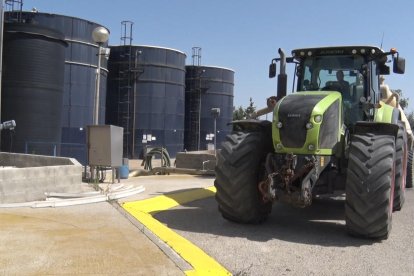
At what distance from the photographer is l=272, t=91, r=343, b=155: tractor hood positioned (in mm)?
7344

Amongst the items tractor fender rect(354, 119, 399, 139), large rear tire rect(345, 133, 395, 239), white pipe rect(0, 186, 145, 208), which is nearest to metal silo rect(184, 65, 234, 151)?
white pipe rect(0, 186, 145, 208)

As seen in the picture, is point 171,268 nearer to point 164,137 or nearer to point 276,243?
point 276,243

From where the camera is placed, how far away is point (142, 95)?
3559 centimetres

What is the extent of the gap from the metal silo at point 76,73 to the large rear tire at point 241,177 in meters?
19.8

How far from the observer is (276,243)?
702 cm

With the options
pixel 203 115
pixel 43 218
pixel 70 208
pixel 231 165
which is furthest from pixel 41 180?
pixel 203 115

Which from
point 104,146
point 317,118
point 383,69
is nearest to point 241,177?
point 317,118

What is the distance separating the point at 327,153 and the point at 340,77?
2071mm

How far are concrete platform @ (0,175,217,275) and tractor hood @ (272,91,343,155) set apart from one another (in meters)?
2.41

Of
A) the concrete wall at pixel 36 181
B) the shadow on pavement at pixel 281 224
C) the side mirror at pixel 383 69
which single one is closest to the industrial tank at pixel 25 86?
the concrete wall at pixel 36 181

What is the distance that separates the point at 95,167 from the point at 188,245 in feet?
23.6

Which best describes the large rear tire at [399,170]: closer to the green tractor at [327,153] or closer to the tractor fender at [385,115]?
the green tractor at [327,153]

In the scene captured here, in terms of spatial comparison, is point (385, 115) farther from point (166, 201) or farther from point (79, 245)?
point (79, 245)

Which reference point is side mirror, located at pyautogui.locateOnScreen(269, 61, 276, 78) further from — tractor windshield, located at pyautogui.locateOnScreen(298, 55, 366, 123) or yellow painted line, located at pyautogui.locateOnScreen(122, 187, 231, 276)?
yellow painted line, located at pyautogui.locateOnScreen(122, 187, 231, 276)
